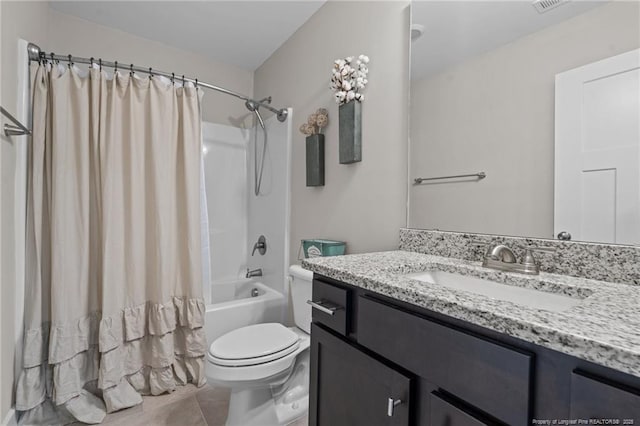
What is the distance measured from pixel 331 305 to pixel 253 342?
0.78 metres

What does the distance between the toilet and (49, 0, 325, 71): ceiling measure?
1710 millimetres

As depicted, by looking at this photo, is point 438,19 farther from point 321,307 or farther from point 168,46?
point 168,46

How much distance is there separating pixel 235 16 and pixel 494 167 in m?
1.96

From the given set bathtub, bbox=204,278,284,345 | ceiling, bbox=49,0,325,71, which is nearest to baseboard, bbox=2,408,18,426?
bathtub, bbox=204,278,284,345

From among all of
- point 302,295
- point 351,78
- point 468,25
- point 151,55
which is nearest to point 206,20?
point 151,55

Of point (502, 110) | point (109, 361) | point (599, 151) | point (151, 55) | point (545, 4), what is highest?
point (151, 55)

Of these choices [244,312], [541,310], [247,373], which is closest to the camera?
[541,310]

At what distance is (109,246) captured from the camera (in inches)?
65.4

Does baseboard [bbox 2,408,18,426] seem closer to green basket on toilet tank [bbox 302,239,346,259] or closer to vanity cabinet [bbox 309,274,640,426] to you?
vanity cabinet [bbox 309,274,640,426]

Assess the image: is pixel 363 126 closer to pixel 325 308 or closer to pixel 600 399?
pixel 325 308

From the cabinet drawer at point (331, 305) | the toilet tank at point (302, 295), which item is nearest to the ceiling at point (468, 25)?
the cabinet drawer at point (331, 305)

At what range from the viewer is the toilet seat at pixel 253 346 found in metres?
1.35

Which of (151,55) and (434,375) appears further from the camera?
(151,55)

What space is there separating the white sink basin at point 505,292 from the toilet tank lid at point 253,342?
819mm
